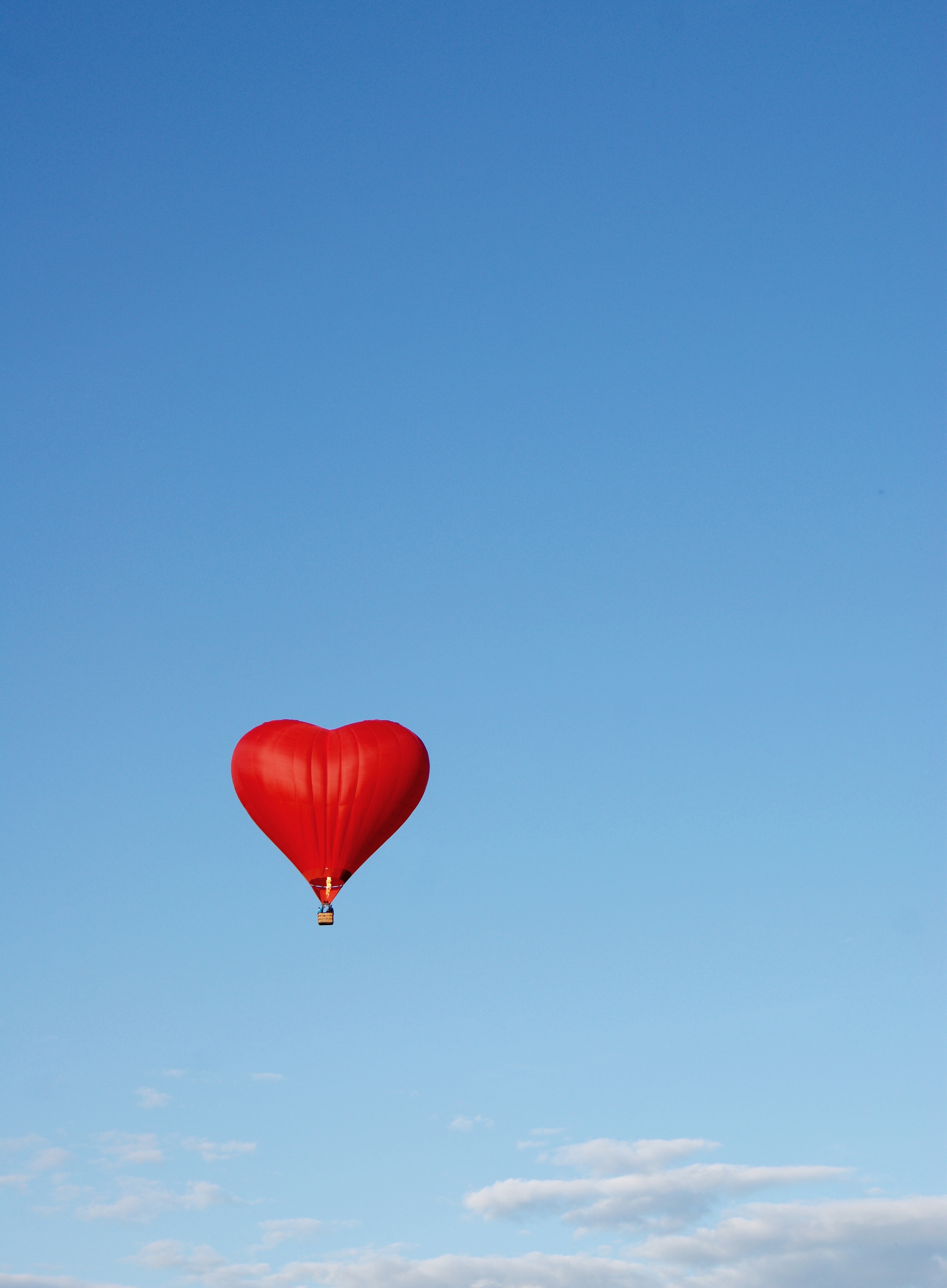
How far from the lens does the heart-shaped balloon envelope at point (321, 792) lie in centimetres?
5284

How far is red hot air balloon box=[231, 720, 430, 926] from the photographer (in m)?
52.8

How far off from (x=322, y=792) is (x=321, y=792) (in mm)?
30

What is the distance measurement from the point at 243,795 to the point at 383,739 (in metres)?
4.68

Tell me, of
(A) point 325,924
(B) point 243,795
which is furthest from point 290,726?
(A) point 325,924

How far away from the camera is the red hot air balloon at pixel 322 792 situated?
52.8 metres

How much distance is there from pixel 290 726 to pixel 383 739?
295 centimetres

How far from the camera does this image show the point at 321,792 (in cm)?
5288

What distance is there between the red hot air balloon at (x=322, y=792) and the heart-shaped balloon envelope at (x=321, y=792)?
0.02 meters

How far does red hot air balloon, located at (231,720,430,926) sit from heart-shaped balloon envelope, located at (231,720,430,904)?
2 cm

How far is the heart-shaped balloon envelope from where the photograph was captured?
52844 millimetres

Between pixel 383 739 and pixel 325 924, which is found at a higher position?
pixel 383 739

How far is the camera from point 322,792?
5288cm

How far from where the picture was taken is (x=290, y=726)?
176 ft

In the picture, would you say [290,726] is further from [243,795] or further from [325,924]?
[325,924]
